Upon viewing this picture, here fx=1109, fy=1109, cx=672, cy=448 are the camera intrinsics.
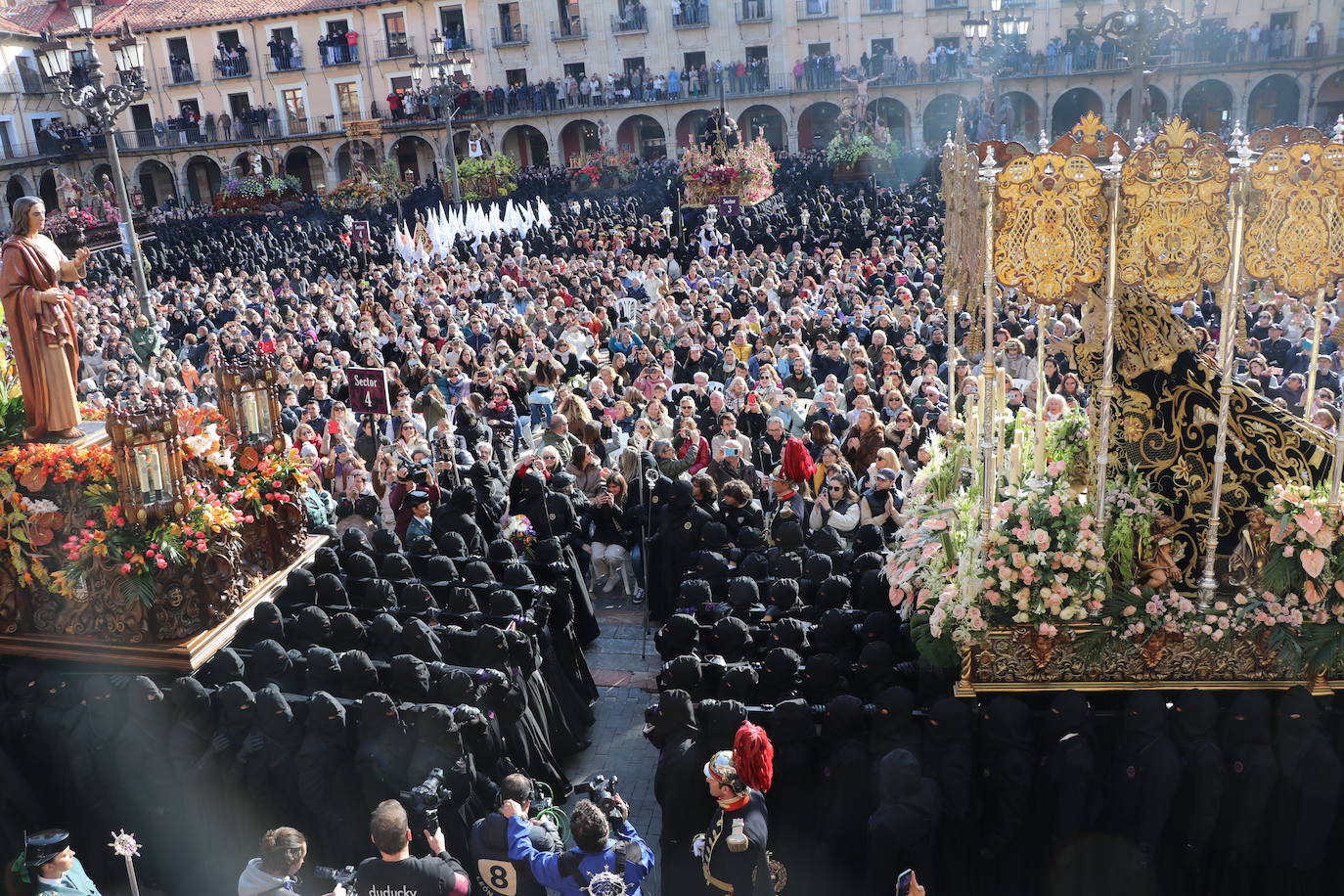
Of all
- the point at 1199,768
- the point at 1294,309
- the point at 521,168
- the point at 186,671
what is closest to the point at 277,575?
the point at 186,671

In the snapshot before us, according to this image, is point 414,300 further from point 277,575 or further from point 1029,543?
point 1029,543

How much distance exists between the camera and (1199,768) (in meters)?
5.51

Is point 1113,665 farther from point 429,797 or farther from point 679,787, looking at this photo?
point 429,797

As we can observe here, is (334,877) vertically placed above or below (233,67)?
below

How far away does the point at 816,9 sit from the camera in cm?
4325

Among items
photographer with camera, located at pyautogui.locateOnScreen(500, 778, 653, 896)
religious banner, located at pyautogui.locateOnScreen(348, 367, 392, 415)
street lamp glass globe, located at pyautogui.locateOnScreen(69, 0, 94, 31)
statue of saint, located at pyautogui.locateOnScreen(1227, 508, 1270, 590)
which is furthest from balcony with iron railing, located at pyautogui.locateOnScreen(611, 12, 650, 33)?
photographer with camera, located at pyautogui.locateOnScreen(500, 778, 653, 896)

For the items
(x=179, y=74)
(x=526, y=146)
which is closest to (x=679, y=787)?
(x=526, y=146)

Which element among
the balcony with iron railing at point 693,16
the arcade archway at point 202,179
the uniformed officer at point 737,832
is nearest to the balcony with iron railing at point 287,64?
the arcade archway at point 202,179

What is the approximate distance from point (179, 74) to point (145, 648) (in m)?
47.9

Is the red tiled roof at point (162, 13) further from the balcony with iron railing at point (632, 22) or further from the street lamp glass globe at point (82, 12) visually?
the street lamp glass globe at point (82, 12)

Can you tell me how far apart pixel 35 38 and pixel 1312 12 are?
161 ft

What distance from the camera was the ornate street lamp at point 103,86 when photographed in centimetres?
1461

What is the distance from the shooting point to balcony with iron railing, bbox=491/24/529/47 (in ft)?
148

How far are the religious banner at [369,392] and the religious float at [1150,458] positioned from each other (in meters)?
5.84
